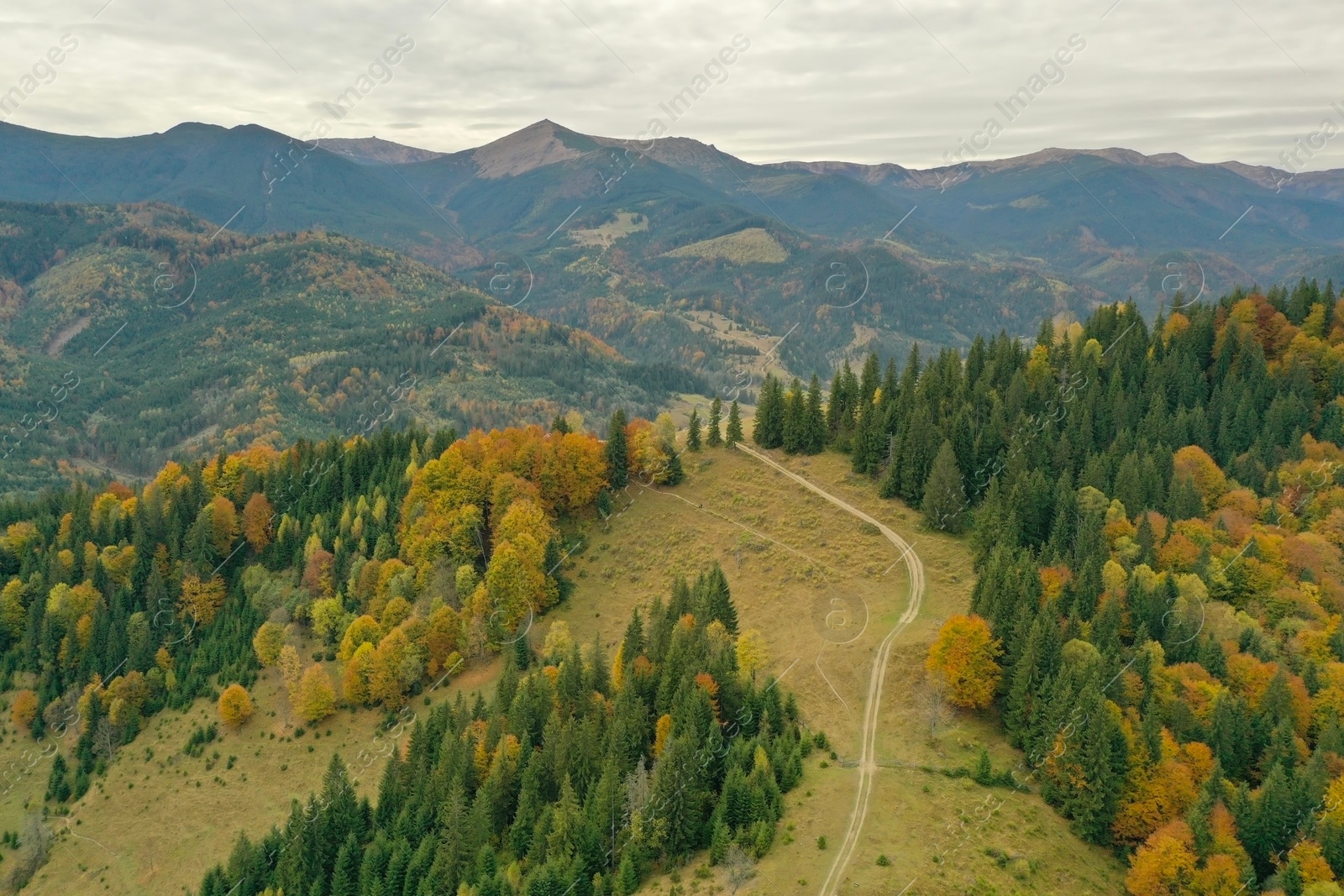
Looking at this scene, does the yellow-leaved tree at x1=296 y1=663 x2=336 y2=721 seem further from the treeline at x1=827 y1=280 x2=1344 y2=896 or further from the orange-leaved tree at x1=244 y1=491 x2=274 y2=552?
the treeline at x1=827 y1=280 x2=1344 y2=896

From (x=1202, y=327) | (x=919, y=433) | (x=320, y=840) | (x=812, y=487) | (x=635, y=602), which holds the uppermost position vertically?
A: (x=1202, y=327)

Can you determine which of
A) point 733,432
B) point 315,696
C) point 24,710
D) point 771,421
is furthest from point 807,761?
point 24,710

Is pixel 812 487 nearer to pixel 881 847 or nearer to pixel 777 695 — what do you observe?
pixel 777 695

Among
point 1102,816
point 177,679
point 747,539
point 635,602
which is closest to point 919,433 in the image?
point 747,539

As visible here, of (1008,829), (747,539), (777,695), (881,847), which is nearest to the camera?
(881,847)

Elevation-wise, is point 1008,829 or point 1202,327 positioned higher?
point 1202,327

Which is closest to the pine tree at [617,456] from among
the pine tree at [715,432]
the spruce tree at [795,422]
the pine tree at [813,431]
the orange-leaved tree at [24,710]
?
the pine tree at [715,432]
